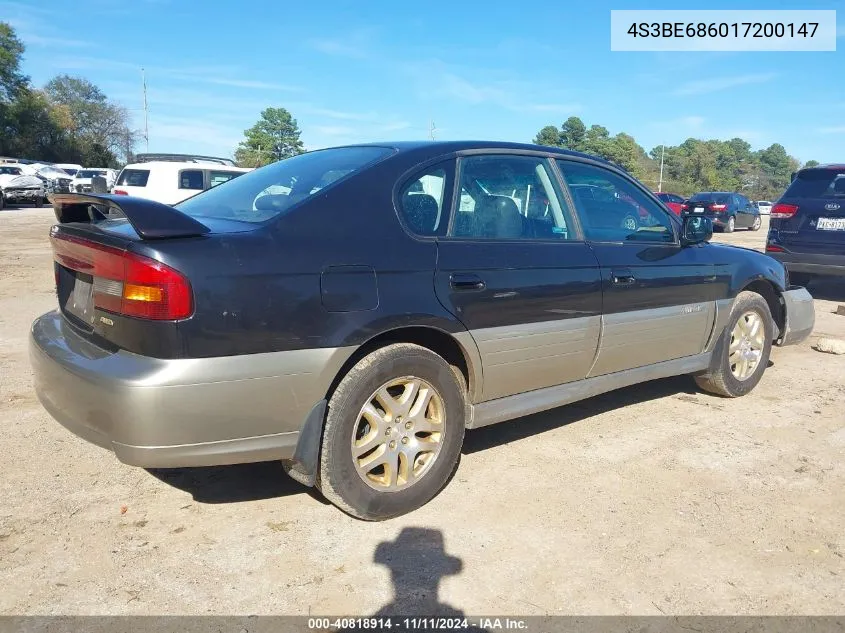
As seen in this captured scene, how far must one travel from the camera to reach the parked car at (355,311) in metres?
2.44

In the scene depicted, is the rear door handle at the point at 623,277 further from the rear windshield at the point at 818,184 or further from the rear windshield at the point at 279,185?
the rear windshield at the point at 818,184

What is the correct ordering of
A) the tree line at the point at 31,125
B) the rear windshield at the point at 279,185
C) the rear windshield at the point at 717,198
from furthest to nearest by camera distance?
the tree line at the point at 31,125, the rear windshield at the point at 717,198, the rear windshield at the point at 279,185

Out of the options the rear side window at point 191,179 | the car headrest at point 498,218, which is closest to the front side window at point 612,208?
the car headrest at point 498,218

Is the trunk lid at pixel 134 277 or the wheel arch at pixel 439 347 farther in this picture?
the wheel arch at pixel 439 347

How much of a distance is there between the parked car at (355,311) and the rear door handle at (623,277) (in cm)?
1

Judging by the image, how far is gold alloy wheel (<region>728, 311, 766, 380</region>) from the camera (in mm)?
4748

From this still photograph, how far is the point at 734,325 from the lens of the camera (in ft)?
15.3

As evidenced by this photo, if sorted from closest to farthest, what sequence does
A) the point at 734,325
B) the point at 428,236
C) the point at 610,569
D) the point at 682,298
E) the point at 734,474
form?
the point at 610,569 → the point at 428,236 → the point at 734,474 → the point at 682,298 → the point at 734,325

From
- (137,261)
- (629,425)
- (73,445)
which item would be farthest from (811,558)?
(73,445)

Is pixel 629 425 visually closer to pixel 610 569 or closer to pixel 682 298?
pixel 682 298

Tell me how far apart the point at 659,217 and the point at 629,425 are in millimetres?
1320

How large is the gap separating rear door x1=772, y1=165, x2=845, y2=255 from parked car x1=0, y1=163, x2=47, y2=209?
23873mm

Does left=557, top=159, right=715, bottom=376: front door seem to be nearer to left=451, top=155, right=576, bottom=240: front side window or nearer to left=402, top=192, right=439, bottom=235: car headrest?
left=451, top=155, right=576, bottom=240: front side window

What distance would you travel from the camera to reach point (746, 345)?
4.81m
